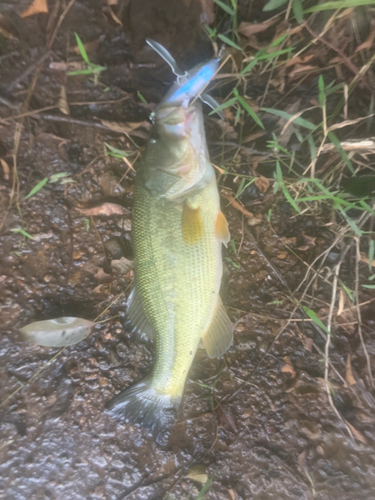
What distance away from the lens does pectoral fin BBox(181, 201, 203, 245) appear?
134cm

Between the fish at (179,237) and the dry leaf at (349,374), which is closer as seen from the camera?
the fish at (179,237)

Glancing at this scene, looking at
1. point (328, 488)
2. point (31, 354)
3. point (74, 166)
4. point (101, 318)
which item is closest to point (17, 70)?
point (74, 166)

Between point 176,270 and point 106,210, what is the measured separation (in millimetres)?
638

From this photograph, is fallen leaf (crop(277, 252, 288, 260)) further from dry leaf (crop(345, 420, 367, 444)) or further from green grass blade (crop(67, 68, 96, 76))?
green grass blade (crop(67, 68, 96, 76))

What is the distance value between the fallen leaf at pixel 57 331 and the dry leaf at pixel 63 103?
1249 mm

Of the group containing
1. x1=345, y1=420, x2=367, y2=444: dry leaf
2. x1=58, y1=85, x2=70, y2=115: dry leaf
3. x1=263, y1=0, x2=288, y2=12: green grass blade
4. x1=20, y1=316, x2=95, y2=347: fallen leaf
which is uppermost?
x1=263, y1=0, x2=288, y2=12: green grass blade

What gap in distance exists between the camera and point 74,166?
5.40 feet

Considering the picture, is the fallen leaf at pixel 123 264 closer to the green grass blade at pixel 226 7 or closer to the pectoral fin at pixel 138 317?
the pectoral fin at pixel 138 317

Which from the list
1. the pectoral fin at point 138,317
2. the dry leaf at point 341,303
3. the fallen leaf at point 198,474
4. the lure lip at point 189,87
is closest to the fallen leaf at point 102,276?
the pectoral fin at point 138,317

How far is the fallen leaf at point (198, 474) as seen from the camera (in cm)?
163

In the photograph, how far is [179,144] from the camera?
124 centimetres

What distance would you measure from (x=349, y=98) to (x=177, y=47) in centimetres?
93

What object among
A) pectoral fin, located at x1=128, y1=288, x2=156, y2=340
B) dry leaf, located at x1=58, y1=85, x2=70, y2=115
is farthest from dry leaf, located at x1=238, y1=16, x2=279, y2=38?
pectoral fin, located at x1=128, y1=288, x2=156, y2=340

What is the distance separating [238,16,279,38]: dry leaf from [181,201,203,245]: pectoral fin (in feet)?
2.84
